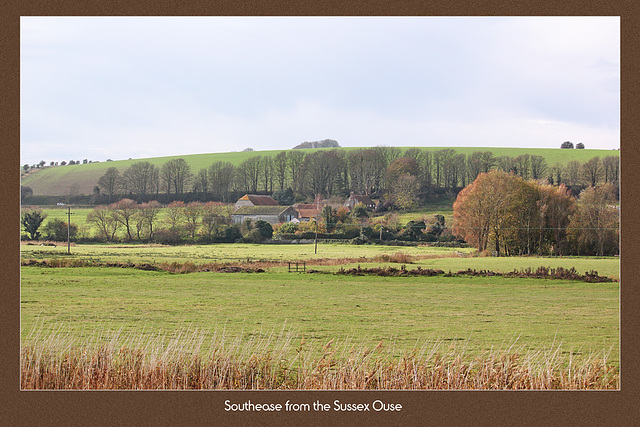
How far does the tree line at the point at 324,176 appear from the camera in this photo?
4156 centimetres

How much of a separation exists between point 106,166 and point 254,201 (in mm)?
13882

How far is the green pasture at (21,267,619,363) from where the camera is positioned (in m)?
15.3

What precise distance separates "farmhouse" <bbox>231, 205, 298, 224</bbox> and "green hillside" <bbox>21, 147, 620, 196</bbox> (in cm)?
502

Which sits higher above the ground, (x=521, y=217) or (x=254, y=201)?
(x=254, y=201)

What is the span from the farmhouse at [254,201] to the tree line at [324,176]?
0.82 metres

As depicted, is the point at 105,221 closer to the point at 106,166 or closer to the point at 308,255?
the point at 106,166

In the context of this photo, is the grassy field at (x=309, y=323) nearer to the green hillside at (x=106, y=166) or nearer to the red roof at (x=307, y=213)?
the red roof at (x=307, y=213)

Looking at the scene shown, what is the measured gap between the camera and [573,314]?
21078 millimetres

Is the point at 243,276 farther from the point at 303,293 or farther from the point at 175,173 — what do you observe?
the point at 175,173

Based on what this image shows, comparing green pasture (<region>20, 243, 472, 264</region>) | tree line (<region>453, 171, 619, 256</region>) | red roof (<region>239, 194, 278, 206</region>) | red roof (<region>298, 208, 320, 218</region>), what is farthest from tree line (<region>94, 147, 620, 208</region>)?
green pasture (<region>20, 243, 472, 264</region>)

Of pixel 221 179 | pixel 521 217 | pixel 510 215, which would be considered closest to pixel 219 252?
pixel 221 179

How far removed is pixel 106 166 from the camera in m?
45.5

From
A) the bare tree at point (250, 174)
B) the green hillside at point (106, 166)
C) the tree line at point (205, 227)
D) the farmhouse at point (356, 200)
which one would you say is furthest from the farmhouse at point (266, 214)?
the green hillside at point (106, 166)

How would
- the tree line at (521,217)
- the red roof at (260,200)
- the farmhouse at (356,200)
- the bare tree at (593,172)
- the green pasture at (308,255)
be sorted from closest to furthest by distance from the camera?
1. the green pasture at (308,255)
2. the farmhouse at (356,200)
3. the red roof at (260,200)
4. the tree line at (521,217)
5. the bare tree at (593,172)
